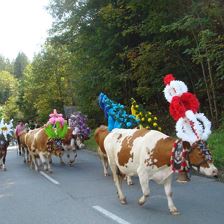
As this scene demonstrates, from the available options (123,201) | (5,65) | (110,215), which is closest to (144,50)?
(123,201)

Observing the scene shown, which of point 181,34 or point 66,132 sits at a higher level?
point 181,34

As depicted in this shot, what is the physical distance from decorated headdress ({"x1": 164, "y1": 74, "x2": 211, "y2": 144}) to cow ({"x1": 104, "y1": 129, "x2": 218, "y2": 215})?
0.51ft

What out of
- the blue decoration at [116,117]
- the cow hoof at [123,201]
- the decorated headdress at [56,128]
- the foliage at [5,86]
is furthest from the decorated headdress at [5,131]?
the foliage at [5,86]

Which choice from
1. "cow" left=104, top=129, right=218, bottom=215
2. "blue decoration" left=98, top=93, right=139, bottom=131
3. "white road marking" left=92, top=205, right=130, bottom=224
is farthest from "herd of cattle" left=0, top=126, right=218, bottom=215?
"blue decoration" left=98, top=93, right=139, bottom=131

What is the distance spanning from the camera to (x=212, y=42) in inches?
692

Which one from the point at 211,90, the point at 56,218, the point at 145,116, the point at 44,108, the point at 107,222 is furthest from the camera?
the point at 44,108

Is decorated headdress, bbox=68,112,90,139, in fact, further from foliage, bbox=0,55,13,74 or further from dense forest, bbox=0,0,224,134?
foliage, bbox=0,55,13,74

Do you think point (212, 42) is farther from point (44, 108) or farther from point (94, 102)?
point (44, 108)

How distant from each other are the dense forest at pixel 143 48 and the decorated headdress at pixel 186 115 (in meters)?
8.43

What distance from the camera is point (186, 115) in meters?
7.58

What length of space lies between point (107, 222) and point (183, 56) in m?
15.8

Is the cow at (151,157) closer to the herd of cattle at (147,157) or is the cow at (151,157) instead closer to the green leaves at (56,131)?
the herd of cattle at (147,157)

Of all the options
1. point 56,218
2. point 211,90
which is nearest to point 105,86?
point 211,90

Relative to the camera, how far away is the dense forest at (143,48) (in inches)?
695
